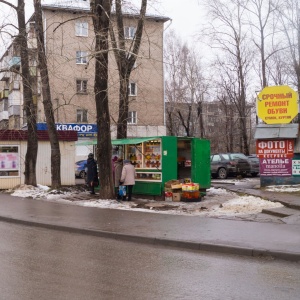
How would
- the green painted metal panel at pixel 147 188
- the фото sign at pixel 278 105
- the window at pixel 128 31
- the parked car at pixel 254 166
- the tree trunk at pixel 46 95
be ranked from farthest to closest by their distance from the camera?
the parked car at pixel 254 166, the window at pixel 128 31, the фото sign at pixel 278 105, the tree trunk at pixel 46 95, the green painted metal panel at pixel 147 188

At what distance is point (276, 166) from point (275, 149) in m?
0.75

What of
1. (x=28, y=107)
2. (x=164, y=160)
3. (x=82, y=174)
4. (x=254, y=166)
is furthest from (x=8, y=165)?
(x=254, y=166)

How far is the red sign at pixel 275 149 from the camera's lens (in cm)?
2116

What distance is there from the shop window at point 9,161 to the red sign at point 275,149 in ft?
37.5

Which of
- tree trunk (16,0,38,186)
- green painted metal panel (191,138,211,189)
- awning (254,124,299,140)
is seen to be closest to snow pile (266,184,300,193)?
awning (254,124,299,140)

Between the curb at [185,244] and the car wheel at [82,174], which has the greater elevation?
the car wheel at [82,174]

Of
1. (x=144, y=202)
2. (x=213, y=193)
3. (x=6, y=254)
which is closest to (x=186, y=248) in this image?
(x=6, y=254)

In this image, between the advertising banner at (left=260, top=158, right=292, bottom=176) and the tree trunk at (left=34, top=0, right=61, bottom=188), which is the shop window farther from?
the advertising banner at (left=260, top=158, right=292, bottom=176)

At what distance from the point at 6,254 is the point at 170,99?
43.2 metres

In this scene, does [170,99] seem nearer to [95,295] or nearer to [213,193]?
[213,193]

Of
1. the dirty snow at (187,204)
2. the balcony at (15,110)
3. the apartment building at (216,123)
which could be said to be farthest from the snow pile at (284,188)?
the balcony at (15,110)

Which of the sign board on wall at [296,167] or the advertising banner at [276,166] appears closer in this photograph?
the sign board on wall at [296,167]

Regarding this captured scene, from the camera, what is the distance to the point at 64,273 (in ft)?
23.6

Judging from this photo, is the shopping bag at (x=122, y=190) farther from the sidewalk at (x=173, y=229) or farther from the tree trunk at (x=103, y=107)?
the sidewalk at (x=173, y=229)
